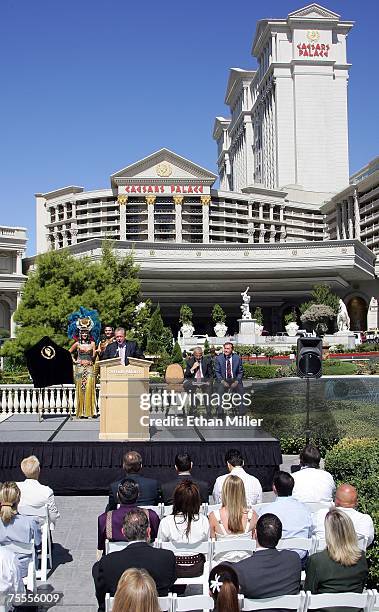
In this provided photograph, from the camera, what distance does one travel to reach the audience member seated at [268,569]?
516 centimetres

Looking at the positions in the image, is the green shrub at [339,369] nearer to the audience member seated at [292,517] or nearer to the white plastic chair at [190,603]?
the audience member seated at [292,517]

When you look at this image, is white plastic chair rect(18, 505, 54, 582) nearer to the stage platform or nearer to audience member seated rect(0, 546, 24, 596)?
audience member seated rect(0, 546, 24, 596)

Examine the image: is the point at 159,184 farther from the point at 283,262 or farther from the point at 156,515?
the point at 156,515

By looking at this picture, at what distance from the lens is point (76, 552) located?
9.11 meters

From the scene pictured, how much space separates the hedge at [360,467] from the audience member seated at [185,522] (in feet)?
6.65

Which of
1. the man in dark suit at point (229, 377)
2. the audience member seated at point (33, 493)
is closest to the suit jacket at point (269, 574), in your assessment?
the audience member seated at point (33, 493)

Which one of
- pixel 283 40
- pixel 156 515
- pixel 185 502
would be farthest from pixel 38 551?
pixel 283 40

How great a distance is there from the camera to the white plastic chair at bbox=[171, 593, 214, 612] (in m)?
4.98

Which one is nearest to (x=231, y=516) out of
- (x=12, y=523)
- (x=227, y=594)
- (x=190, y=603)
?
(x=190, y=603)

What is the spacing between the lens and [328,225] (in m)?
105

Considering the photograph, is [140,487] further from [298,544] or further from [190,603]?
[190,603]

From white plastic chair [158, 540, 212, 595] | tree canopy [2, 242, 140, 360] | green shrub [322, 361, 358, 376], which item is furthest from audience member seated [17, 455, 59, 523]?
green shrub [322, 361, 358, 376]

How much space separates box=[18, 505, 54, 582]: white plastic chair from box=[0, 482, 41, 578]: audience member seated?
0.91m

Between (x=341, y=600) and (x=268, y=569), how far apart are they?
564mm
